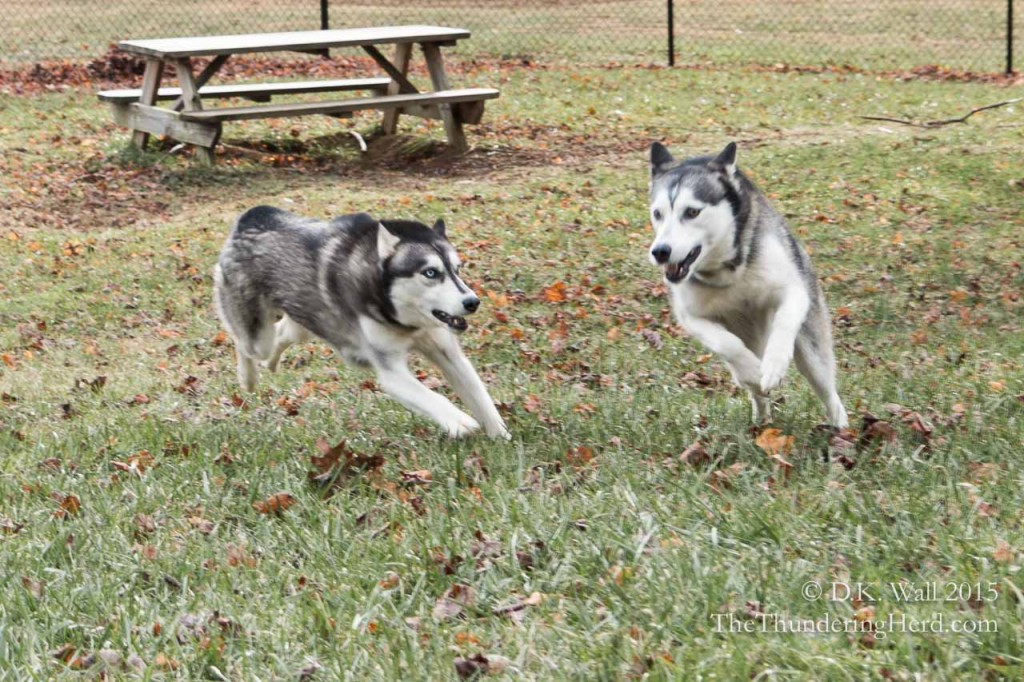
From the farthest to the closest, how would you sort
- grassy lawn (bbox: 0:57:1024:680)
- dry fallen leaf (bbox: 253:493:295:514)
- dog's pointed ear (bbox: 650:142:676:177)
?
dog's pointed ear (bbox: 650:142:676:177), dry fallen leaf (bbox: 253:493:295:514), grassy lawn (bbox: 0:57:1024:680)

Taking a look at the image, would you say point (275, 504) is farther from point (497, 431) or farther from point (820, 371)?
point (820, 371)

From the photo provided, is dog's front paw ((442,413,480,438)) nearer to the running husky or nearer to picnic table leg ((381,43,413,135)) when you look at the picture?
the running husky

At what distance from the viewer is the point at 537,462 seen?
551cm

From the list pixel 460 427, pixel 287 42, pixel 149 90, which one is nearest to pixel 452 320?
pixel 460 427

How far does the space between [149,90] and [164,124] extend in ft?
2.31

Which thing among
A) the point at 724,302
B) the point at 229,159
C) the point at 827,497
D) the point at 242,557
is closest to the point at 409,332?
the point at 724,302

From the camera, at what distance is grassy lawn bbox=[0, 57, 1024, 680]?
3.59 m

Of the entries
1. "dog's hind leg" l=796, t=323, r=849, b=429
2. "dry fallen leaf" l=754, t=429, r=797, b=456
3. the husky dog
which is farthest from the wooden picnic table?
"dry fallen leaf" l=754, t=429, r=797, b=456

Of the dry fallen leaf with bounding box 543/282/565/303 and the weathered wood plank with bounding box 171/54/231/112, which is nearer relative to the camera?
the dry fallen leaf with bounding box 543/282/565/303

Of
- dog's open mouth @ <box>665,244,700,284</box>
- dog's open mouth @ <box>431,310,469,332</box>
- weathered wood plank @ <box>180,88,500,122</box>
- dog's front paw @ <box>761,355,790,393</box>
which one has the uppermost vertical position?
dog's open mouth @ <box>665,244,700,284</box>

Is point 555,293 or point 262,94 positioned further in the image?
point 262,94

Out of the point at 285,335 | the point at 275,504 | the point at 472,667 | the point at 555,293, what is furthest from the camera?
the point at 555,293

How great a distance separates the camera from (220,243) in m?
11.3

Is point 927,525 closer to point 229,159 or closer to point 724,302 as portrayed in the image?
point 724,302
